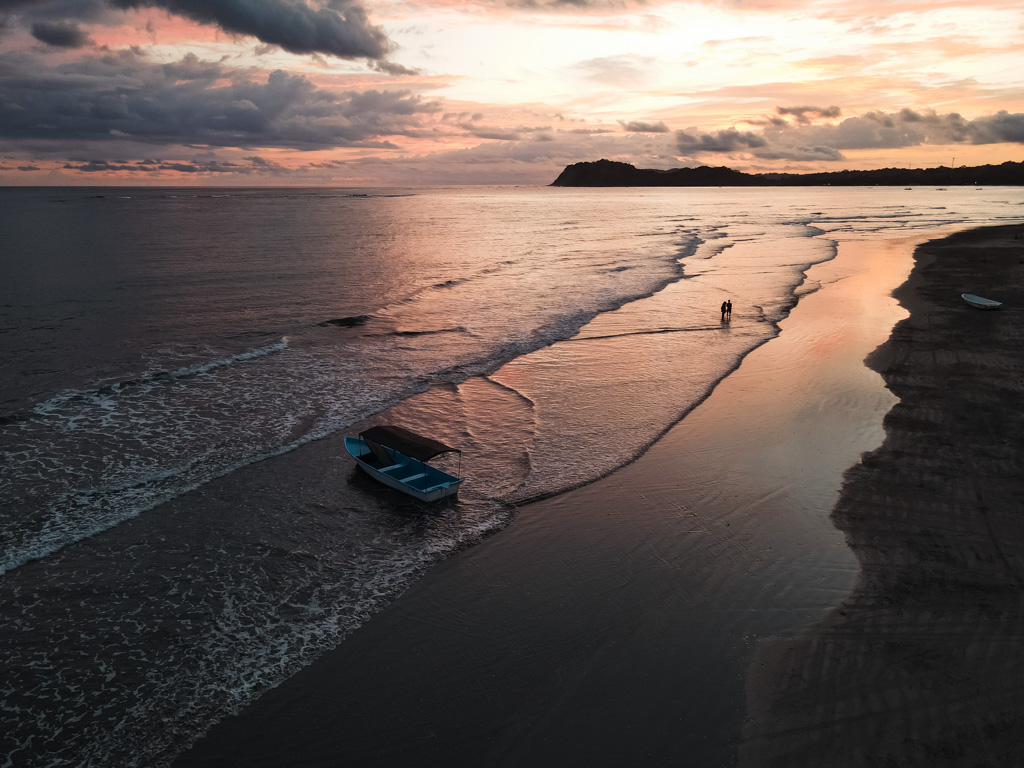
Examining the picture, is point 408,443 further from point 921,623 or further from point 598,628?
point 921,623

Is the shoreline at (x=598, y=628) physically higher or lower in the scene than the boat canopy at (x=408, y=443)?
lower

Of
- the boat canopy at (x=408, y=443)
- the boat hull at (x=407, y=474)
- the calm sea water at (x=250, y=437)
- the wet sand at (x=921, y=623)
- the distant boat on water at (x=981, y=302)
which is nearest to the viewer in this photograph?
the wet sand at (x=921, y=623)

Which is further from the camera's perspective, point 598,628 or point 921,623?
point 598,628

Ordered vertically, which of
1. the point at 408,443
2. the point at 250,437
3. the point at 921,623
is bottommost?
the point at 250,437

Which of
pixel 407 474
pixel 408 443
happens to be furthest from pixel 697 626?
pixel 407 474

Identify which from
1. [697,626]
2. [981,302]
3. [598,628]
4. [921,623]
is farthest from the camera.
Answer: [981,302]

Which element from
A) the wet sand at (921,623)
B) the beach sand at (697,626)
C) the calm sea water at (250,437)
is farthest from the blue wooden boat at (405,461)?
the wet sand at (921,623)

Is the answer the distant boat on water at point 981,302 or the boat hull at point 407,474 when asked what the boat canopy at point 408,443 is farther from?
the distant boat on water at point 981,302
